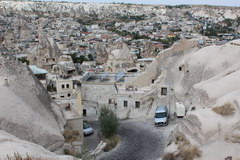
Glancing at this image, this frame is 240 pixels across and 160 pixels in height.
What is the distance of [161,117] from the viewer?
18812 millimetres

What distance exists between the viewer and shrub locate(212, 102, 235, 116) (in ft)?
38.2

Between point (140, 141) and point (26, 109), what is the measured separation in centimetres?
626

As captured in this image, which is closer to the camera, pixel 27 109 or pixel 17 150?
pixel 17 150

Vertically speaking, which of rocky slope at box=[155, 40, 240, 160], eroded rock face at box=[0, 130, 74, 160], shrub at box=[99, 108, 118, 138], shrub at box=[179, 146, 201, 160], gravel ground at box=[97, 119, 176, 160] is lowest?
gravel ground at box=[97, 119, 176, 160]

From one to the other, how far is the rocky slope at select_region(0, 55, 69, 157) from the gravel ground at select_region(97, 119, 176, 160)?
315cm

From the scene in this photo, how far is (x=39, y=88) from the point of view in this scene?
49.3 feet

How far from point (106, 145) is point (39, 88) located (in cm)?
423

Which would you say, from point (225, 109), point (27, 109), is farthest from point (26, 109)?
point (225, 109)

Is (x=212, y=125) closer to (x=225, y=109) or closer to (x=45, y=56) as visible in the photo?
(x=225, y=109)

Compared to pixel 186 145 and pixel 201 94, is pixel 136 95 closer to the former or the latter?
pixel 201 94

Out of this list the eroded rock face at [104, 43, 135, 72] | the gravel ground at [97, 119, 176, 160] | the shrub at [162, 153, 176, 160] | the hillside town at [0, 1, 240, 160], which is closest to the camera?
the hillside town at [0, 1, 240, 160]

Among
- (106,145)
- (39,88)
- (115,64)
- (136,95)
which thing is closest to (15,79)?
(39,88)

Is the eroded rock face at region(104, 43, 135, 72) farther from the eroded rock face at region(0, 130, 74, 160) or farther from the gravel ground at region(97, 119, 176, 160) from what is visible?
the eroded rock face at region(0, 130, 74, 160)

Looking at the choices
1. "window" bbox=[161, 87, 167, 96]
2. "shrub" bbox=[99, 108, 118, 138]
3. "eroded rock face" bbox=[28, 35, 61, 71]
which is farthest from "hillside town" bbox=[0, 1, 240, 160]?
"eroded rock face" bbox=[28, 35, 61, 71]
